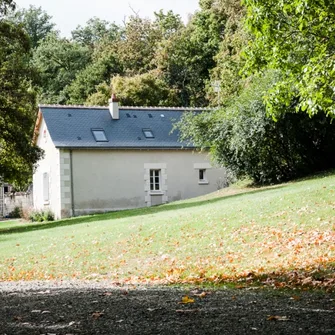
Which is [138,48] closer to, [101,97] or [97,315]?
[101,97]

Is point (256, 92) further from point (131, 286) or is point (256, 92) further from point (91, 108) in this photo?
point (131, 286)

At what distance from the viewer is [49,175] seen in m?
34.2

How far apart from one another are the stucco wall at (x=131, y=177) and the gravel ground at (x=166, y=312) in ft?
77.5

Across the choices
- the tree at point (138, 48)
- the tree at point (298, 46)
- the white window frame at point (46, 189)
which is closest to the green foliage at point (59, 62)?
the tree at point (138, 48)

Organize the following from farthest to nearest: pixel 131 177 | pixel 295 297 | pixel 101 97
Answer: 1. pixel 101 97
2. pixel 131 177
3. pixel 295 297

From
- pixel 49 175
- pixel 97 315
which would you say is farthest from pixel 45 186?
pixel 97 315

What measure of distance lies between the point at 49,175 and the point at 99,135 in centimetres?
349

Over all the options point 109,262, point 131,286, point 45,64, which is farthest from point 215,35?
point 131,286

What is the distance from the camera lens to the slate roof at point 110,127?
107 ft

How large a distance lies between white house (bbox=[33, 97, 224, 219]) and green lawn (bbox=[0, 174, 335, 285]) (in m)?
10.2

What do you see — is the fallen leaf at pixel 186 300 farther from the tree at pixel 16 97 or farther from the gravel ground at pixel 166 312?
the tree at pixel 16 97

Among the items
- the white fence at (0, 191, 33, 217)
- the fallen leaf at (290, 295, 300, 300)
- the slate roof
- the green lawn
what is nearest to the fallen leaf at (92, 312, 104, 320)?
the fallen leaf at (290, 295, 300, 300)

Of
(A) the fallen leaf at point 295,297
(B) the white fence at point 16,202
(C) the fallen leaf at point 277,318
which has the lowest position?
(A) the fallen leaf at point 295,297

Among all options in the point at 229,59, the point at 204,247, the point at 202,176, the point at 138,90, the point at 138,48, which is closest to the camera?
the point at 204,247
